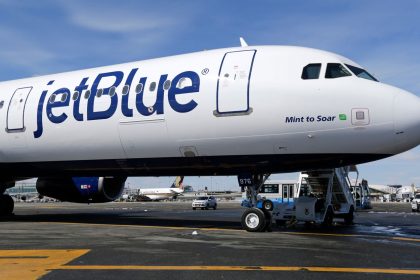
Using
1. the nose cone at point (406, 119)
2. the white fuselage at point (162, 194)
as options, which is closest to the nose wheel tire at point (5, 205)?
the nose cone at point (406, 119)

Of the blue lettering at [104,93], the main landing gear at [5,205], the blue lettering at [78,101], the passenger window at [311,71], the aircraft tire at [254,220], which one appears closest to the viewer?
the passenger window at [311,71]

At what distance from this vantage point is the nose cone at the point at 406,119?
41.5ft

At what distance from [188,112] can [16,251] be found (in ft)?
21.3

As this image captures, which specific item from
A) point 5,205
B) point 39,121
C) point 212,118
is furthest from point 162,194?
point 212,118

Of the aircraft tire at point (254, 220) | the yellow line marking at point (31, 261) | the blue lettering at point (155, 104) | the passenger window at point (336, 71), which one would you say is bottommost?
the yellow line marking at point (31, 261)

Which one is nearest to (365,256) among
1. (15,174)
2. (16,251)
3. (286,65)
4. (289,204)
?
(286,65)

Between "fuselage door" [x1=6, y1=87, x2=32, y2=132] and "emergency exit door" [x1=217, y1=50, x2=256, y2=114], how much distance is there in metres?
8.48

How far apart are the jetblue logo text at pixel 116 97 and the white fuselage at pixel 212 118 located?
1.5 inches

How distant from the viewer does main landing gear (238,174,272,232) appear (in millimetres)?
14531

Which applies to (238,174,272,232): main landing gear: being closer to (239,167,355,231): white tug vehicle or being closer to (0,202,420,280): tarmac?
(239,167,355,231): white tug vehicle

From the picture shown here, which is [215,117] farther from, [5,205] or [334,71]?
[5,205]

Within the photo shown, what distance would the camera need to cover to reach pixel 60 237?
43.6ft

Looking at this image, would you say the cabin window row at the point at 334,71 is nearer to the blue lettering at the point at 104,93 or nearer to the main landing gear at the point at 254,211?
the main landing gear at the point at 254,211

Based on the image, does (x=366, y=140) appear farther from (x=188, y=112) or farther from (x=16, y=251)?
(x=16, y=251)
